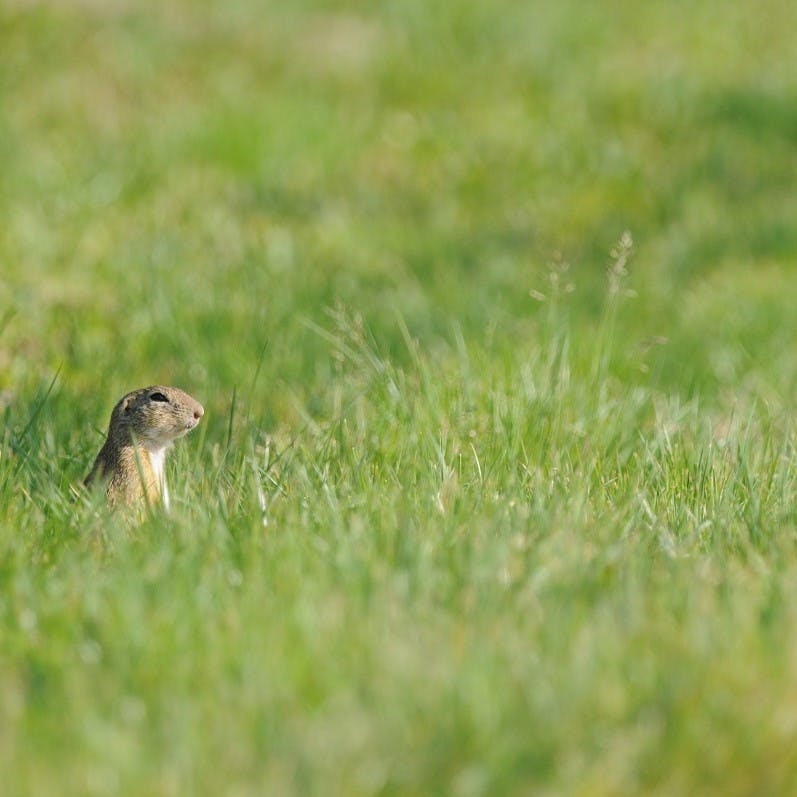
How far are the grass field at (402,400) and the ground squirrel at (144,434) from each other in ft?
0.44

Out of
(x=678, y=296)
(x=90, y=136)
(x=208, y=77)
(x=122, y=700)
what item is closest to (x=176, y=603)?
(x=122, y=700)

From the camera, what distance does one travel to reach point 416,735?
7.83ft

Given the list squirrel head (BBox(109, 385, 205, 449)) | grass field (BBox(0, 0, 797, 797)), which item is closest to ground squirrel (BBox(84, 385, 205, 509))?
squirrel head (BBox(109, 385, 205, 449))

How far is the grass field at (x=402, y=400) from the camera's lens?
2.44 meters

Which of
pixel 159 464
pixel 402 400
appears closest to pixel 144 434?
pixel 159 464

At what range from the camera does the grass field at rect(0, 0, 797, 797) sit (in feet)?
7.99

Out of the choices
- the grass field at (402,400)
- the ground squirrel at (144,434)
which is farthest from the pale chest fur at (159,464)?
the grass field at (402,400)

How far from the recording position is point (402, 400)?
423cm

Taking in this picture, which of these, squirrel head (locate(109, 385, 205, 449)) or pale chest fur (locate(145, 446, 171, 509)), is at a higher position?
squirrel head (locate(109, 385, 205, 449))

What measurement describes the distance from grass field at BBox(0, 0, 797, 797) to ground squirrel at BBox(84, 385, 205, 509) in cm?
13

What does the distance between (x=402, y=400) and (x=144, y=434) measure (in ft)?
2.49

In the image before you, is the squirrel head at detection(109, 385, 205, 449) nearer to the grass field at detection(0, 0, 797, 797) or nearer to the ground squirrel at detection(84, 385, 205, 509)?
the ground squirrel at detection(84, 385, 205, 509)

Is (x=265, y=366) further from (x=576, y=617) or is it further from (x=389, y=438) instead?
(x=576, y=617)

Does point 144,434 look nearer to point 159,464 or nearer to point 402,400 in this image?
point 159,464
